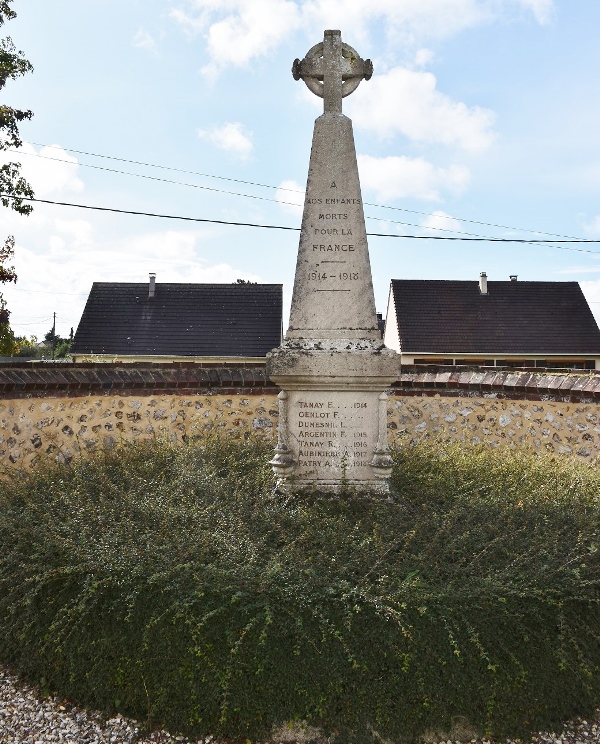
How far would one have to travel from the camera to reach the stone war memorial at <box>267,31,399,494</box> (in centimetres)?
523

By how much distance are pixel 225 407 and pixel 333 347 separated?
3.16 metres

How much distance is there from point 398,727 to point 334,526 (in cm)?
159

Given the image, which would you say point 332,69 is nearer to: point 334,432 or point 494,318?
point 334,432

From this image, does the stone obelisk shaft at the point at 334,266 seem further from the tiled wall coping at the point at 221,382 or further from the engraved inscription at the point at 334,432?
the tiled wall coping at the point at 221,382

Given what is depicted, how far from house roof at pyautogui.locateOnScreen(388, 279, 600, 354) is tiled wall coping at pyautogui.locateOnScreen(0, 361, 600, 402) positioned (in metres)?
13.7

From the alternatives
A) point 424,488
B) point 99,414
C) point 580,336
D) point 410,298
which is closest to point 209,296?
point 410,298

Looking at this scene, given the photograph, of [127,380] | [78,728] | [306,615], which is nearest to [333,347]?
[306,615]

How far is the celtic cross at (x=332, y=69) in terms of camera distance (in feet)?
18.4

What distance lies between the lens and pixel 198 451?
6.69m

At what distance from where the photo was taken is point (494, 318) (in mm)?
→ 23266

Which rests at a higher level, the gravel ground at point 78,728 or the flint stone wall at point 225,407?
the flint stone wall at point 225,407

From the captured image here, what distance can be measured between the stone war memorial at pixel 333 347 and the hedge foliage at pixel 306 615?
0.53 metres

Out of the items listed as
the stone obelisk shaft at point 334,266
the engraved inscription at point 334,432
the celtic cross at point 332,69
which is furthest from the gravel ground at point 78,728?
the celtic cross at point 332,69

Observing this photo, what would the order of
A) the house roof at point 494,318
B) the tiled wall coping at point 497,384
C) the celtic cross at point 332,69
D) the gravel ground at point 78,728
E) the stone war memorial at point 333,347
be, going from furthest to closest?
the house roof at point 494,318 < the tiled wall coping at point 497,384 < the celtic cross at point 332,69 < the stone war memorial at point 333,347 < the gravel ground at point 78,728
